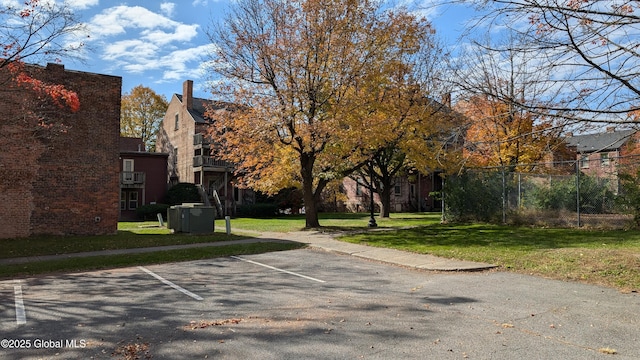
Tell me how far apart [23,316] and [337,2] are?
15475mm

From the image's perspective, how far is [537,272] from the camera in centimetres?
966

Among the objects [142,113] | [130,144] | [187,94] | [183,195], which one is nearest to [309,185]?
[183,195]

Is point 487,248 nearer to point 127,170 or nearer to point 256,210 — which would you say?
point 256,210

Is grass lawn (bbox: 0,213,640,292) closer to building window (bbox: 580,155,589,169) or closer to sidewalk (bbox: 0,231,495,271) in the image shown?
sidewalk (bbox: 0,231,495,271)

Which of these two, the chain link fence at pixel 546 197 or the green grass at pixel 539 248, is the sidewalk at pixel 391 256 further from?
the chain link fence at pixel 546 197

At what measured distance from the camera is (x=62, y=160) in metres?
17.1

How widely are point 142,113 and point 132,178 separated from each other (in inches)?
995

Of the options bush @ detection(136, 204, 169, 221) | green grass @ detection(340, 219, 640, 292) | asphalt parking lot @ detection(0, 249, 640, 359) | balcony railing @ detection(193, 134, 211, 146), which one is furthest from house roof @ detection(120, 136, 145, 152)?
asphalt parking lot @ detection(0, 249, 640, 359)

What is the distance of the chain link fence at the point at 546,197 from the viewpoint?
55.3ft

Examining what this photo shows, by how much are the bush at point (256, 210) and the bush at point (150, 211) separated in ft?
19.8

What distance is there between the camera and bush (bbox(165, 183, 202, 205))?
36.1 metres

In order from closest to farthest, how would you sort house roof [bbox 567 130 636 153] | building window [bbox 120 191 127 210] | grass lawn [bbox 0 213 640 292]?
1. house roof [bbox 567 130 636 153]
2. grass lawn [bbox 0 213 640 292]
3. building window [bbox 120 191 127 210]

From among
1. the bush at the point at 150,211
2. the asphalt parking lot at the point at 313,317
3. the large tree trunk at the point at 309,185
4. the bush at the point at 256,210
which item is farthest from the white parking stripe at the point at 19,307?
the bush at the point at 256,210

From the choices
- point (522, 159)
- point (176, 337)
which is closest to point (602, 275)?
point (176, 337)
